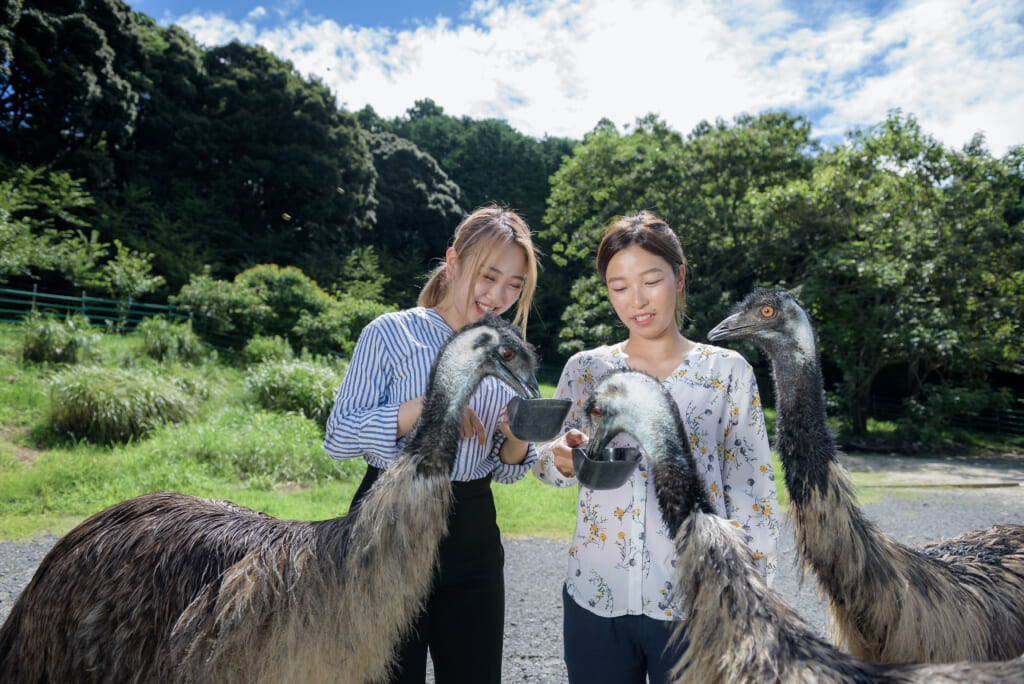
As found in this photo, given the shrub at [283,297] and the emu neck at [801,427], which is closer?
the emu neck at [801,427]

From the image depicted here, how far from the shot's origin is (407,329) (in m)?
2.36

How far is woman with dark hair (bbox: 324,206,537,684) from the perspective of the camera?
7.20 feet

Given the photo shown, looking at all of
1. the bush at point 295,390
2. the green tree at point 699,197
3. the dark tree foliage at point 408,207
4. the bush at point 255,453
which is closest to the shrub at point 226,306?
the bush at point 295,390

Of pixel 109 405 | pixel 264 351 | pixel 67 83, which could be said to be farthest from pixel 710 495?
pixel 67 83

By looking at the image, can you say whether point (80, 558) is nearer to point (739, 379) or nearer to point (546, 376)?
point (739, 379)

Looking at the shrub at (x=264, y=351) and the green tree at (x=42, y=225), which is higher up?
the green tree at (x=42, y=225)

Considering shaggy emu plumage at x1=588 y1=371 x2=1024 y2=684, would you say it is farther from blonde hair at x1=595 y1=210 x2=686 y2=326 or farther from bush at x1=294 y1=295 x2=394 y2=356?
bush at x1=294 y1=295 x2=394 y2=356

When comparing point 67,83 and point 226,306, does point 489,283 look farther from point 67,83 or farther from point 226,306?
point 67,83

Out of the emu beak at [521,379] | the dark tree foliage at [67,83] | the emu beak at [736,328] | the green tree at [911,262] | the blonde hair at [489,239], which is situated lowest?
the emu beak at [521,379]

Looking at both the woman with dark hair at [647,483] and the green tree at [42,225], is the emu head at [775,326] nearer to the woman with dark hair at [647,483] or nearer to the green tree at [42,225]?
the woman with dark hair at [647,483]

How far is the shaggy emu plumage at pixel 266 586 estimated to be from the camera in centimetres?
193

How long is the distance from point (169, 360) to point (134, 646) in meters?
11.5

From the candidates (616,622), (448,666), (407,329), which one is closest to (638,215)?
(407,329)

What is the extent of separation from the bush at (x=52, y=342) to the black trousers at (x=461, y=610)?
11.0m
